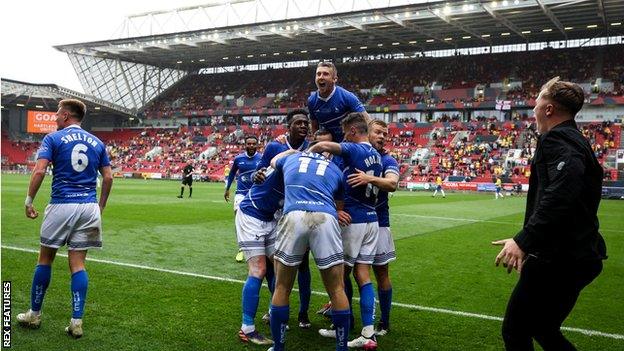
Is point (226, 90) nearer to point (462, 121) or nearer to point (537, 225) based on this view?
point (462, 121)

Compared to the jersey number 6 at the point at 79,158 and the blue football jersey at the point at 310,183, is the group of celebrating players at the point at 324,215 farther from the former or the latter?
the jersey number 6 at the point at 79,158

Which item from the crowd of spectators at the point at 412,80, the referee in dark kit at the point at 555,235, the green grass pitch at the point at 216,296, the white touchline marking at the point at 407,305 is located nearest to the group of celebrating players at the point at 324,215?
the green grass pitch at the point at 216,296

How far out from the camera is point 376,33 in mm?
51375

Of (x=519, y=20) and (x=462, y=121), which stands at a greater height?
(x=519, y=20)

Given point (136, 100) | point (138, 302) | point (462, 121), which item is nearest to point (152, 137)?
point (136, 100)

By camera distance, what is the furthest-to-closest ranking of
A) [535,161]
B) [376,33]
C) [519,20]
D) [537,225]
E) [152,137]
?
1. [152,137]
2. [376,33]
3. [519,20]
4. [535,161]
5. [537,225]

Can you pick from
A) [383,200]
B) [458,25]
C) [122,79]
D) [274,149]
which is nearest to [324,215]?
[274,149]

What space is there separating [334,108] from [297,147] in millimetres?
756

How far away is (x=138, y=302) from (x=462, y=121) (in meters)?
50.9

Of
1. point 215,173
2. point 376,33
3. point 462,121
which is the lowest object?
point 215,173

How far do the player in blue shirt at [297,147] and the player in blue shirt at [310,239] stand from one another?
0.84 meters

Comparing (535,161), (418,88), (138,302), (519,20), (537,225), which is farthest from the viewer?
(418,88)

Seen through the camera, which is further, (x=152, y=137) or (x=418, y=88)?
(x=152, y=137)

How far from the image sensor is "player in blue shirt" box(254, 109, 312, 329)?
5660 millimetres
